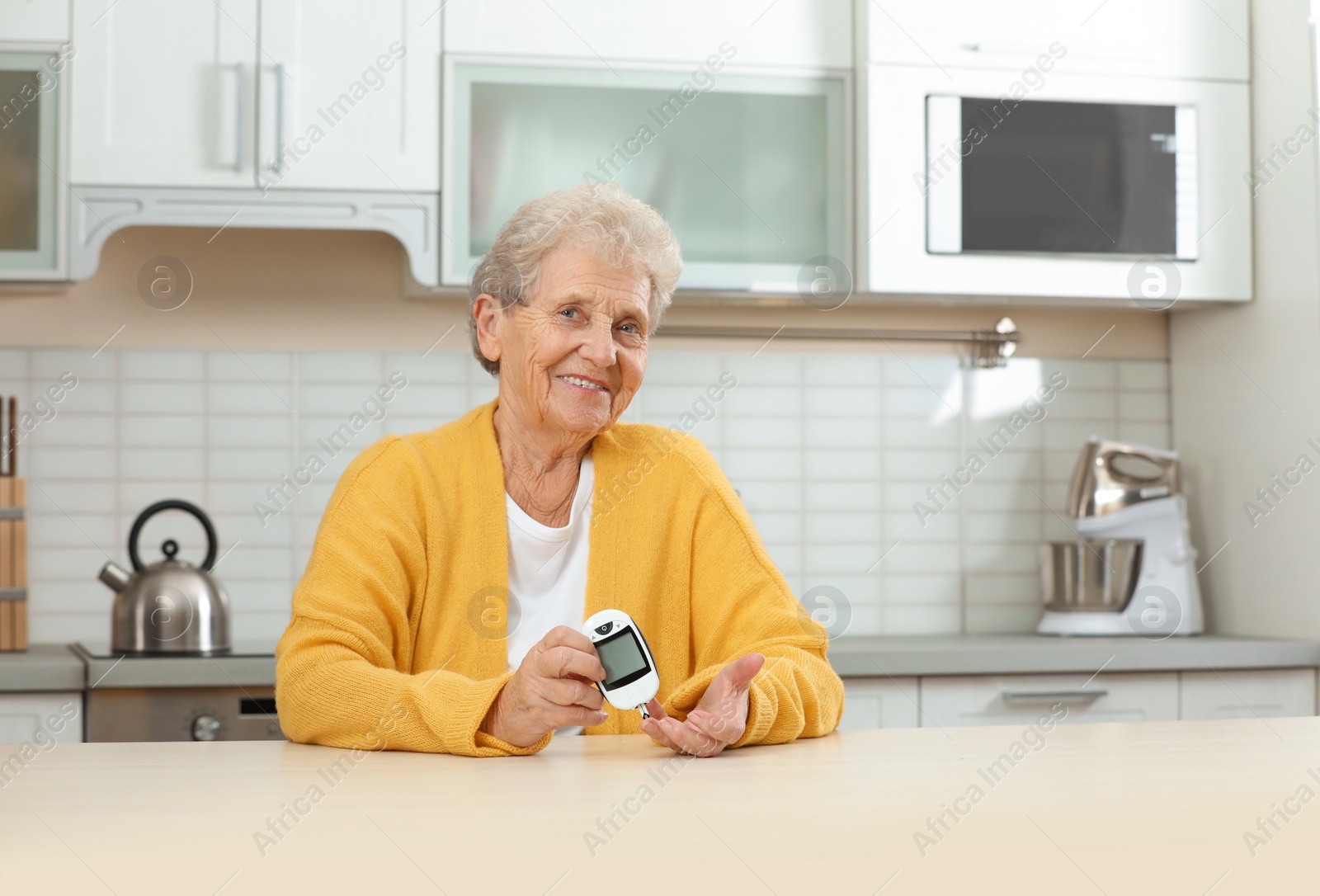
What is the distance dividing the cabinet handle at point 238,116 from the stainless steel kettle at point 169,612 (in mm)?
620

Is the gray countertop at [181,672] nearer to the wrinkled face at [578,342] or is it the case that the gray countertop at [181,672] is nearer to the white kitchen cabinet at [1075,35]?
the wrinkled face at [578,342]

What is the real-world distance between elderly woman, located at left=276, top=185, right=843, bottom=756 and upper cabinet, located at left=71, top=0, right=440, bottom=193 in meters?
0.86

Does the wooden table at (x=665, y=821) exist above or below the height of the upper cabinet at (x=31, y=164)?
below

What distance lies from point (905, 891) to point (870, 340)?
207 centimetres

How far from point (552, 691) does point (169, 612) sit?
49.0 inches

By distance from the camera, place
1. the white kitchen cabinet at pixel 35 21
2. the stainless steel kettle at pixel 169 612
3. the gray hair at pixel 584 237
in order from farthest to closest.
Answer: the white kitchen cabinet at pixel 35 21
the stainless steel kettle at pixel 169 612
the gray hair at pixel 584 237

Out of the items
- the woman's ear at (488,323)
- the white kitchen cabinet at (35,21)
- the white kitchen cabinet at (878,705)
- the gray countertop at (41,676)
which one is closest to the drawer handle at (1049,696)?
the white kitchen cabinet at (878,705)

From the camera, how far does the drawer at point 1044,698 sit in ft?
7.12

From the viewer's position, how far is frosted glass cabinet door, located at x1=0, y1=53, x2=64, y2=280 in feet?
7.11

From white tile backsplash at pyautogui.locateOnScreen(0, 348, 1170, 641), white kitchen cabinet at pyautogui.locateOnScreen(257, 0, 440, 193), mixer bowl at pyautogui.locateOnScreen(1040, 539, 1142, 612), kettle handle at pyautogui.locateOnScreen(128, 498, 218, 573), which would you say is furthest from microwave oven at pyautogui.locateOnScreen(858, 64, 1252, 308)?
kettle handle at pyautogui.locateOnScreen(128, 498, 218, 573)

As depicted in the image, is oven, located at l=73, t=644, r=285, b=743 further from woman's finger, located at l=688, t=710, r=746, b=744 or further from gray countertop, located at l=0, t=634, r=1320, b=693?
woman's finger, located at l=688, t=710, r=746, b=744

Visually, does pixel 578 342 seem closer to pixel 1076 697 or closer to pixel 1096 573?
pixel 1076 697

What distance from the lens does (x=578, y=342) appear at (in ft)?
4.61

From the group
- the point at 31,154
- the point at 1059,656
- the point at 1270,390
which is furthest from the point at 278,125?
the point at 1270,390
